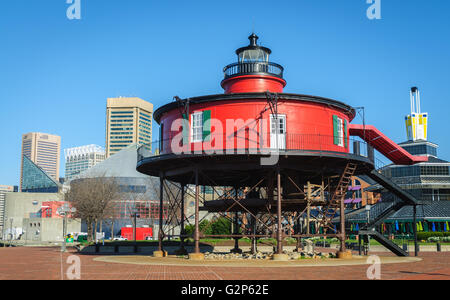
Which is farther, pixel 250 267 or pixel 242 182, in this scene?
pixel 242 182

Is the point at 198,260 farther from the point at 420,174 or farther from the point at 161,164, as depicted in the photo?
the point at 420,174

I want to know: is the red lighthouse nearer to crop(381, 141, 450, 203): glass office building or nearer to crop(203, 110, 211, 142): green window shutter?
crop(203, 110, 211, 142): green window shutter

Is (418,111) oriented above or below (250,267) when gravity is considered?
above

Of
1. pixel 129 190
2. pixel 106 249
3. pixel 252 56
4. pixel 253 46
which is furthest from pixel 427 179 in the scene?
pixel 129 190

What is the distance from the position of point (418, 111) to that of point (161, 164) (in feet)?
214

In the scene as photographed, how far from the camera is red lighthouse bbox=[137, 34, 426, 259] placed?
26.8 meters

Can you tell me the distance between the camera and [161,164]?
98.0 feet

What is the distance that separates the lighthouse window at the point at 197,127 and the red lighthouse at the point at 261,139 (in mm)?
59

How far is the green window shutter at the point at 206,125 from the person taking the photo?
2733cm

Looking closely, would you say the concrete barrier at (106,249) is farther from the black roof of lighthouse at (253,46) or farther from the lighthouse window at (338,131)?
the lighthouse window at (338,131)

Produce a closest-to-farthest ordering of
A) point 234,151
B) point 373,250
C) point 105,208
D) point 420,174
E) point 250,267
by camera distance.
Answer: point 250,267
point 234,151
point 373,250
point 105,208
point 420,174

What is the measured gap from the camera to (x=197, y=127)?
1107 inches

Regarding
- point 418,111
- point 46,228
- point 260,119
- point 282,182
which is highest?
point 418,111
